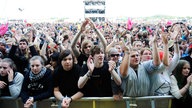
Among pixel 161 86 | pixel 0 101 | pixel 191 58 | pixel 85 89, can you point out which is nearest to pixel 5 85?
pixel 0 101

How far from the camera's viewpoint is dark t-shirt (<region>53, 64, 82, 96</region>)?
546cm

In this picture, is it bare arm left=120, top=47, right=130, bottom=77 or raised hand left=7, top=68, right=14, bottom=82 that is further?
raised hand left=7, top=68, right=14, bottom=82

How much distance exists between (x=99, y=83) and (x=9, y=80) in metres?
1.39

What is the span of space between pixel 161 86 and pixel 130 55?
0.69m

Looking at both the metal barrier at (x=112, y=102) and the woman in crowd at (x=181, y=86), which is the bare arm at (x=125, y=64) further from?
the woman in crowd at (x=181, y=86)

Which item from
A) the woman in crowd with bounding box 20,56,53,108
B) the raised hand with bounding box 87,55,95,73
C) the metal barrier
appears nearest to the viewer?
the raised hand with bounding box 87,55,95,73

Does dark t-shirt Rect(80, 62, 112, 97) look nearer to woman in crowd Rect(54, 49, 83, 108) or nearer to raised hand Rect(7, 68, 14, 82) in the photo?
woman in crowd Rect(54, 49, 83, 108)

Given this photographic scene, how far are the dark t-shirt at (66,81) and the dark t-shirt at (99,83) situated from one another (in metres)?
0.16

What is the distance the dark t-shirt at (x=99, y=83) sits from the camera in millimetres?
5410

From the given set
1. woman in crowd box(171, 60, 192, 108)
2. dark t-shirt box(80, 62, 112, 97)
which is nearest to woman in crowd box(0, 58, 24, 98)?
dark t-shirt box(80, 62, 112, 97)

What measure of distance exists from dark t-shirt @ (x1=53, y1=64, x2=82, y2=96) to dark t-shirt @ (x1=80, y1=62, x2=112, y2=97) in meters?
0.16

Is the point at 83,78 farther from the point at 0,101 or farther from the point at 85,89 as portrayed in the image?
the point at 0,101

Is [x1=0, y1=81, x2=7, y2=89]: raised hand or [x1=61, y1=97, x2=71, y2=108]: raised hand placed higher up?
[x1=0, y1=81, x2=7, y2=89]: raised hand

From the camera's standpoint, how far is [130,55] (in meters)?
5.48
